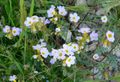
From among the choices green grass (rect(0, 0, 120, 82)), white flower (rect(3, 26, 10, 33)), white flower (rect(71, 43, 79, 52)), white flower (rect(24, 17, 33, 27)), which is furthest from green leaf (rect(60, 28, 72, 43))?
white flower (rect(3, 26, 10, 33))

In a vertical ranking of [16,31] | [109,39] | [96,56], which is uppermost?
[16,31]

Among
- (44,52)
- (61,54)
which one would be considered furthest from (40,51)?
(61,54)

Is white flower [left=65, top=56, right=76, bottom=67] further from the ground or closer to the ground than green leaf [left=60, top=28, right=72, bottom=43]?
closer to the ground

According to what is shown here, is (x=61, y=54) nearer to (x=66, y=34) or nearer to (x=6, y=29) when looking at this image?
(x=66, y=34)

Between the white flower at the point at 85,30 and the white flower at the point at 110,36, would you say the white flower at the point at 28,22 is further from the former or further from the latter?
the white flower at the point at 110,36

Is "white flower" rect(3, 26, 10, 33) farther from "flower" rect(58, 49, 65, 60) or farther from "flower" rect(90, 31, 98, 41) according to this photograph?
"flower" rect(90, 31, 98, 41)

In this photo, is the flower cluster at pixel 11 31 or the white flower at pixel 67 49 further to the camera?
the flower cluster at pixel 11 31

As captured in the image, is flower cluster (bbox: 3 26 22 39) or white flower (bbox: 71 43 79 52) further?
flower cluster (bbox: 3 26 22 39)

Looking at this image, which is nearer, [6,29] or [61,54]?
[61,54]

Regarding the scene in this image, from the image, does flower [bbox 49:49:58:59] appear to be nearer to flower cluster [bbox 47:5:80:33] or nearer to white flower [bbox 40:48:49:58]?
white flower [bbox 40:48:49:58]

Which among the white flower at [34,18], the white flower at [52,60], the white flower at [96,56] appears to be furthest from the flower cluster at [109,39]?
the white flower at [34,18]

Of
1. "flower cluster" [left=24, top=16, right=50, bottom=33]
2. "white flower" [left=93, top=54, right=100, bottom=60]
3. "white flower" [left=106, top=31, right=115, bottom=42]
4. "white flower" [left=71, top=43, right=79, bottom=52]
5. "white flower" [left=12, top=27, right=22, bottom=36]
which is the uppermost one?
"flower cluster" [left=24, top=16, right=50, bottom=33]
